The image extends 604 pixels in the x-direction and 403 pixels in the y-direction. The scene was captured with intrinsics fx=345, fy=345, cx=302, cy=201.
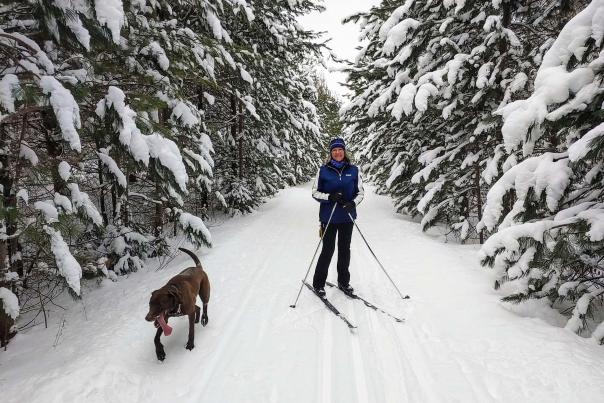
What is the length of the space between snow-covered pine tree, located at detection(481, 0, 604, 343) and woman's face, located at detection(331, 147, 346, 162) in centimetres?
230

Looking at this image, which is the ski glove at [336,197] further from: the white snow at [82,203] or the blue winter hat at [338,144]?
the white snow at [82,203]

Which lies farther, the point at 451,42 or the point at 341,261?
the point at 451,42

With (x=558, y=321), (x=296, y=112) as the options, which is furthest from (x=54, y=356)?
(x=296, y=112)

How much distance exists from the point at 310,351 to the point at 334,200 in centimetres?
239

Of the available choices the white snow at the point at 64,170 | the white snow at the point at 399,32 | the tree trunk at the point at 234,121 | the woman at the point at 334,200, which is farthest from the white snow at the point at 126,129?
the tree trunk at the point at 234,121

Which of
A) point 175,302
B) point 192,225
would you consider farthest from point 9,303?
point 192,225

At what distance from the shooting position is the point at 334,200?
5660 millimetres

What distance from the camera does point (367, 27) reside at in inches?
448

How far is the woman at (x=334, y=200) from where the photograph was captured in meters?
5.70

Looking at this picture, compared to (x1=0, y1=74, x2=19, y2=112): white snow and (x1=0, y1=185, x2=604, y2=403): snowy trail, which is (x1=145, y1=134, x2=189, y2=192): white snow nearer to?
(x1=0, y1=74, x2=19, y2=112): white snow

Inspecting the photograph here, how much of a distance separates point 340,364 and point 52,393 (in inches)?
116

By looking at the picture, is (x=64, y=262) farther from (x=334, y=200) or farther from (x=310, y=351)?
(x=334, y=200)

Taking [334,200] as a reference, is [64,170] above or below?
above

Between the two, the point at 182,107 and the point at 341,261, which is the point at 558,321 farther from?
the point at 182,107
